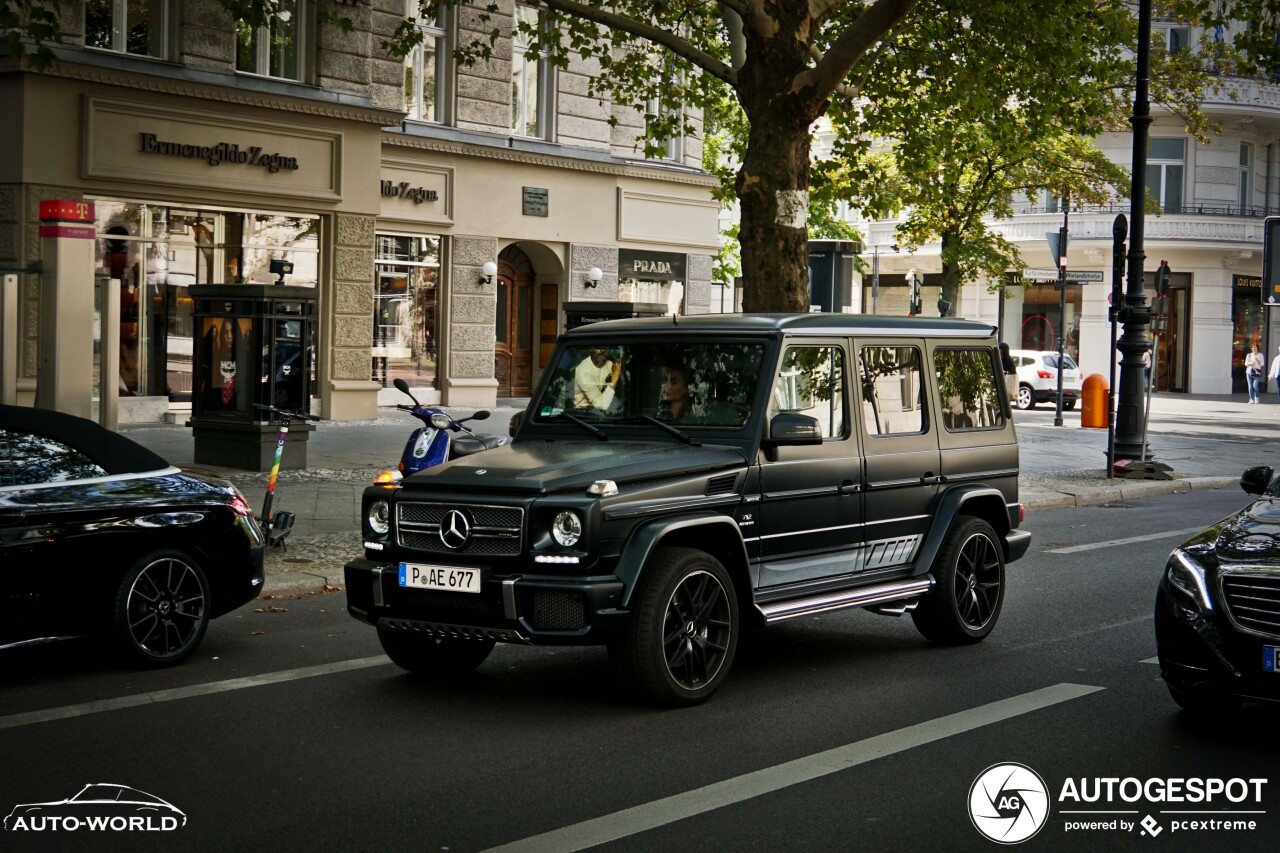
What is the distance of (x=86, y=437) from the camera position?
7.79 m

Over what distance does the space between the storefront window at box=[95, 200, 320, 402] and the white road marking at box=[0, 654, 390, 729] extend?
15111mm

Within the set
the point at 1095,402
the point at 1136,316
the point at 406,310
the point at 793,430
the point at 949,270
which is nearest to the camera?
the point at 793,430

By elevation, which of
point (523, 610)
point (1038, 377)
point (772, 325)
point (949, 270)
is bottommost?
point (523, 610)

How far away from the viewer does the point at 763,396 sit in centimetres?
746

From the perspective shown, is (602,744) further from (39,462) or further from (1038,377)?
(1038,377)

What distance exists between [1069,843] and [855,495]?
2.99 metres

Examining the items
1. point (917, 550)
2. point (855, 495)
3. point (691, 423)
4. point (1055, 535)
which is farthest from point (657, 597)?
point (1055, 535)

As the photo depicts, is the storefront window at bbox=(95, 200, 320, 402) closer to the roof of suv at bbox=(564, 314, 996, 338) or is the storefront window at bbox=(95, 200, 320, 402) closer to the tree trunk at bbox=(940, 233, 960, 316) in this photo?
the roof of suv at bbox=(564, 314, 996, 338)

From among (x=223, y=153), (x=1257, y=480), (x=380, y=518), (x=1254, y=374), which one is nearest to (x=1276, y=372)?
(x=1254, y=374)

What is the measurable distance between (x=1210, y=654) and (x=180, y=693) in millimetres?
4627

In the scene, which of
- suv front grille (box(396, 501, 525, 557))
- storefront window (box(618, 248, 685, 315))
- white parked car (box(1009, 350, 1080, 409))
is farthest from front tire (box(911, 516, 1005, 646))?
white parked car (box(1009, 350, 1080, 409))

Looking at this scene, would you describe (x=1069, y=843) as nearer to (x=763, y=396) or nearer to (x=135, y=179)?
(x=763, y=396)

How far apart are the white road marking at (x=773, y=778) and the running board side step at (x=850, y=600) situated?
0.95 meters

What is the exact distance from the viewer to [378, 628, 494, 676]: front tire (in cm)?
744
